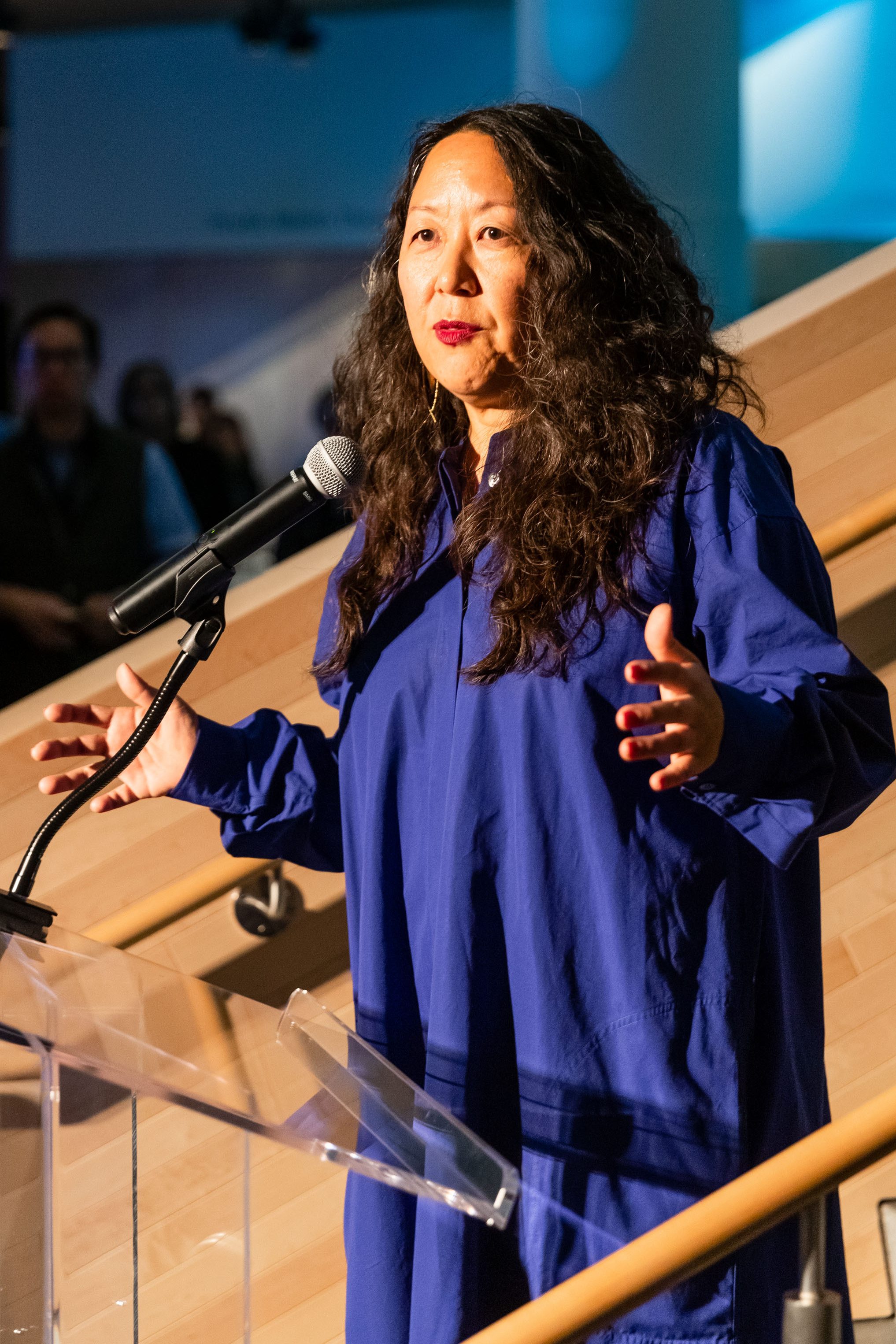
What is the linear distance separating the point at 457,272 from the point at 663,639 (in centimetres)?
49

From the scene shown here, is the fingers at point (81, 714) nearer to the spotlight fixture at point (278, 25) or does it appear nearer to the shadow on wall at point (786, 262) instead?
the shadow on wall at point (786, 262)

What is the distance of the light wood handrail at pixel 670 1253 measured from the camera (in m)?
1.15

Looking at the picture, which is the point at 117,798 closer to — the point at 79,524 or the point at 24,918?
the point at 24,918

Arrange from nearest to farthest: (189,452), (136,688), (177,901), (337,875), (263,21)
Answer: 1. (136,688)
2. (177,901)
3. (337,875)
4. (189,452)
5. (263,21)

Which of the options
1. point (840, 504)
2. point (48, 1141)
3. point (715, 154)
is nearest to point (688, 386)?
point (48, 1141)

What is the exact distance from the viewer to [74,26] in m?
8.07

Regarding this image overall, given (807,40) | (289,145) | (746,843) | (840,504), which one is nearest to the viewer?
(746,843)

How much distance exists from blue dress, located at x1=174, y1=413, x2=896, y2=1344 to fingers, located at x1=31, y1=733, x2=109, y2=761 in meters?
0.36

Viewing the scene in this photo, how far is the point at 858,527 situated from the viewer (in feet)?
6.91

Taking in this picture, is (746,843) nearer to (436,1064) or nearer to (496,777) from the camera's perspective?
(496,777)

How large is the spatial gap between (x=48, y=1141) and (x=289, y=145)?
727cm

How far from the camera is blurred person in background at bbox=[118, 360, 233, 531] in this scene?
4.98m

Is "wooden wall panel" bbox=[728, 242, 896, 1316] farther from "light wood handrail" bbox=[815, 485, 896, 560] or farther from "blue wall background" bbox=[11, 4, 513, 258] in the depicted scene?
"blue wall background" bbox=[11, 4, 513, 258]

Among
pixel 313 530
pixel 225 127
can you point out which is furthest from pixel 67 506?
pixel 225 127
